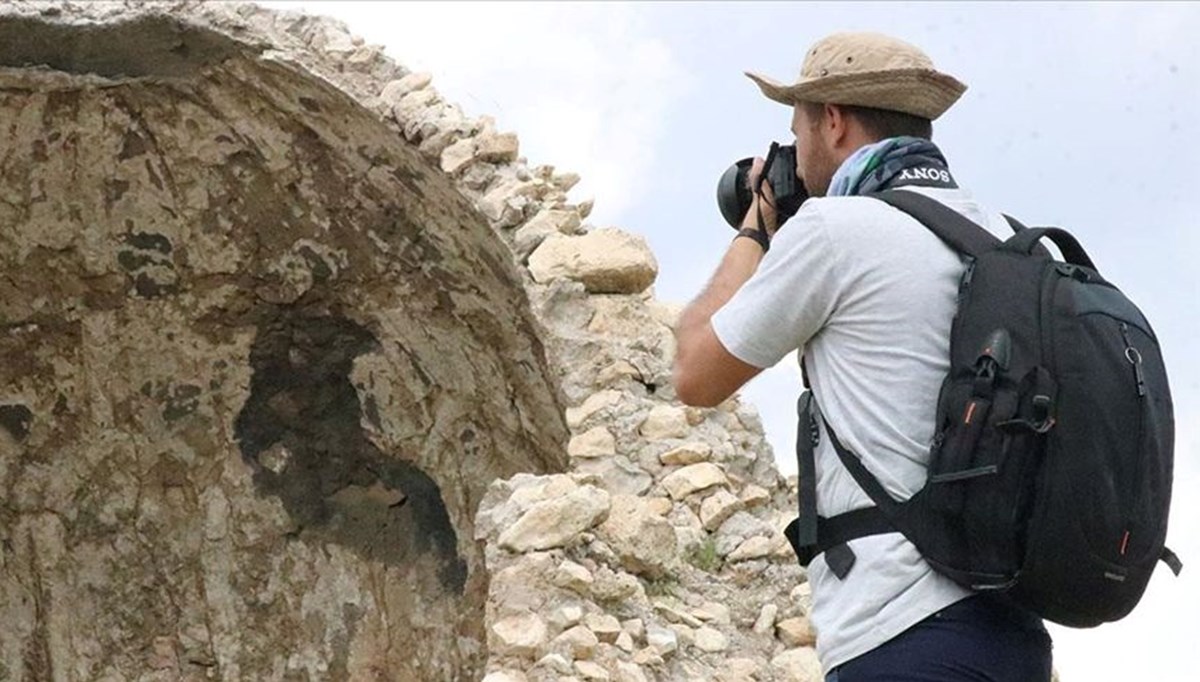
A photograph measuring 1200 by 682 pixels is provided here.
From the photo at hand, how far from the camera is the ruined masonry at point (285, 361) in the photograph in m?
6.10

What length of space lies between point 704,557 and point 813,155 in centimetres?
233

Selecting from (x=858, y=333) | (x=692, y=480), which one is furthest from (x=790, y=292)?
(x=692, y=480)

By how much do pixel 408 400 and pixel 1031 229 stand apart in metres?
4.58

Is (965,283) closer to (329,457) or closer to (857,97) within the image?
(857,97)

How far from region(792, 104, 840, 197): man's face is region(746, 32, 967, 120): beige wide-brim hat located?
34mm

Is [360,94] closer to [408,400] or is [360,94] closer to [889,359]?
[408,400]

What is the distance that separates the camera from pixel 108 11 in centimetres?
648

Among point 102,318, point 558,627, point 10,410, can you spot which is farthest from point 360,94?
point 558,627

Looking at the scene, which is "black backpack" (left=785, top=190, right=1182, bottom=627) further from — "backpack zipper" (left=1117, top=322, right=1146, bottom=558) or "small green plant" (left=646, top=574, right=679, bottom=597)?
"small green plant" (left=646, top=574, right=679, bottom=597)

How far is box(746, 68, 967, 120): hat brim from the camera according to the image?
2.87m

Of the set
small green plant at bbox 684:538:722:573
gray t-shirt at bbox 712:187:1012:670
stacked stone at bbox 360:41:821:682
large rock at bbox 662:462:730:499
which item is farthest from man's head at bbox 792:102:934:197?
large rock at bbox 662:462:730:499

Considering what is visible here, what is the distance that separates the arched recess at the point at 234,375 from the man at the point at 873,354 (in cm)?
348

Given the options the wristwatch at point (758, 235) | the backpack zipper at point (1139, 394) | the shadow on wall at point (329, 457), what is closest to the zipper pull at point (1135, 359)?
the backpack zipper at point (1139, 394)

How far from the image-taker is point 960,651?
258 cm
